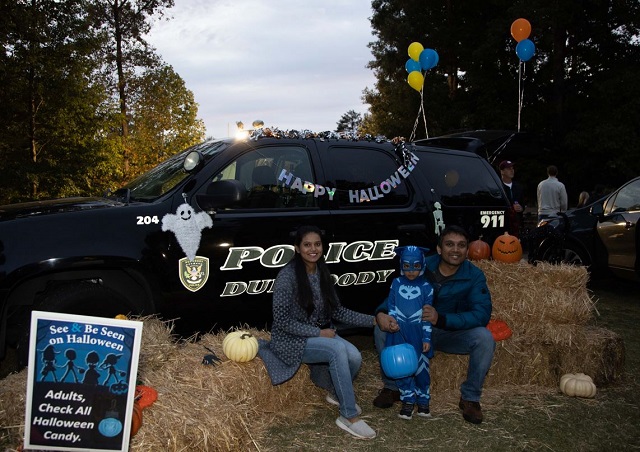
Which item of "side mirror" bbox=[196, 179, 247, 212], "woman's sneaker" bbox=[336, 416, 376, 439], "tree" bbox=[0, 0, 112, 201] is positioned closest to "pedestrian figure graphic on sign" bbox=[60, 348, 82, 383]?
"side mirror" bbox=[196, 179, 247, 212]

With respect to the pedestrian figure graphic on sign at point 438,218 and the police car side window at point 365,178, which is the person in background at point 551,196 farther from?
the police car side window at point 365,178

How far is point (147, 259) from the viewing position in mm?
3918

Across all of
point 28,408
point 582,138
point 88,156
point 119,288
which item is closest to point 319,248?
point 119,288

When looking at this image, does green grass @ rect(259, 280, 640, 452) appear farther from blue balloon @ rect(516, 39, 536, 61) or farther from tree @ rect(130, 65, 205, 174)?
tree @ rect(130, 65, 205, 174)

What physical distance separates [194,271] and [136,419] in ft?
4.45

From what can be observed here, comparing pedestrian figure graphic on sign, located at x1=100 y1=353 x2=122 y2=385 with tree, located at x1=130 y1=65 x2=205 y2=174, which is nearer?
pedestrian figure graphic on sign, located at x1=100 y1=353 x2=122 y2=385

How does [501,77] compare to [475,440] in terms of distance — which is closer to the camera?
[475,440]

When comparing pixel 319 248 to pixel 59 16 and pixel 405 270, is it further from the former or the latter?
pixel 59 16

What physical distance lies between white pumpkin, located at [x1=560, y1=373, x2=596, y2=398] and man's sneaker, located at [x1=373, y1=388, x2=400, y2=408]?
55.0 inches

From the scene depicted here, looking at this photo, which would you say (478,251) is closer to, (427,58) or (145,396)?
(145,396)

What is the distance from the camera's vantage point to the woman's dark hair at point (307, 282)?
12.4 feet

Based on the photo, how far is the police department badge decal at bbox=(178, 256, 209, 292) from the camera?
159 inches

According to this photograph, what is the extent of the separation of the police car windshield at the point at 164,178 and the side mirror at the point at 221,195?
0.31m

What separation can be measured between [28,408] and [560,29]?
2210 cm
